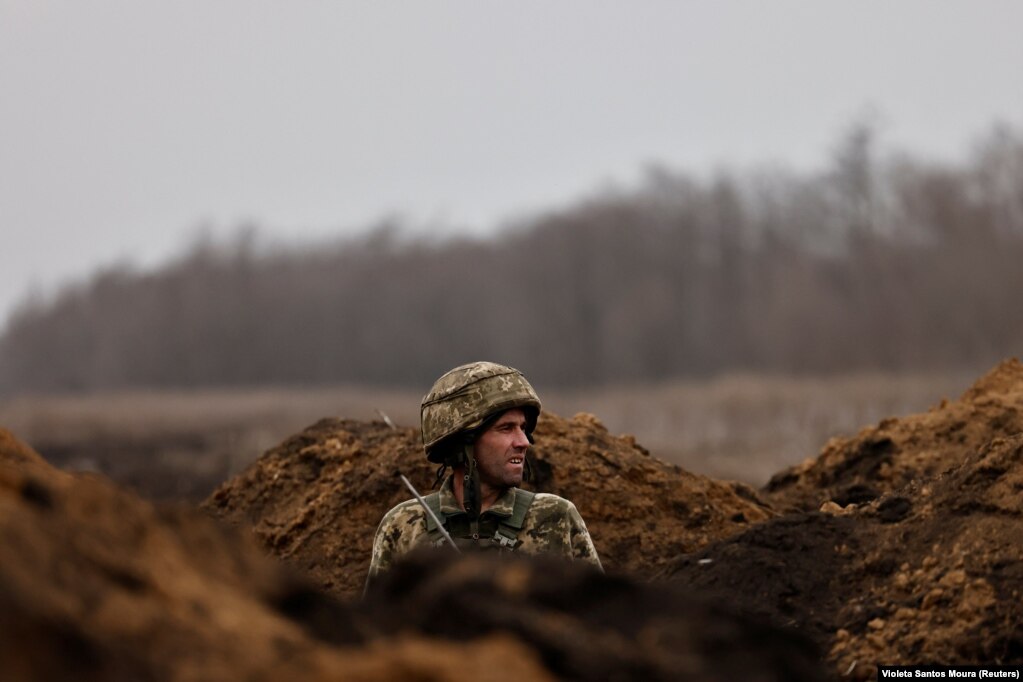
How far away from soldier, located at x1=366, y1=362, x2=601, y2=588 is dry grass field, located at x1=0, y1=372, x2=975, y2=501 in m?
13.2

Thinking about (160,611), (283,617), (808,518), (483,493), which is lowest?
(808,518)

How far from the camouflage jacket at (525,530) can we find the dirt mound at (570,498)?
233 centimetres

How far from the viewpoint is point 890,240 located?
4219 centimetres

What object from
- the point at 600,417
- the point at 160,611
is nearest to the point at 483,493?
the point at 160,611

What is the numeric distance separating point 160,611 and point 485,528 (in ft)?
10.9

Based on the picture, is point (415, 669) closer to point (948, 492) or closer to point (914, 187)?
→ point (948, 492)

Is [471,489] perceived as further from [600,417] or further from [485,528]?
[600,417]

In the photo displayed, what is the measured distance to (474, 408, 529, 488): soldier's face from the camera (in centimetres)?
600

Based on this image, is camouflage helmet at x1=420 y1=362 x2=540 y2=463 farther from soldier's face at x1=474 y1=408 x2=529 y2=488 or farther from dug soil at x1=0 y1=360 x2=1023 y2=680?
dug soil at x1=0 y1=360 x2=1023 y2=680

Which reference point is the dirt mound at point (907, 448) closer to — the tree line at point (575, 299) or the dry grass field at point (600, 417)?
the dry grass field at point (600, 417)

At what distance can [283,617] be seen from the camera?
10.0ft

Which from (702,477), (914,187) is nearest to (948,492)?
(702,477)

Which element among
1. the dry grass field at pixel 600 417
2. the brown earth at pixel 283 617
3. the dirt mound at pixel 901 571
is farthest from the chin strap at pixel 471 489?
the dry grass field at pixel 600 417

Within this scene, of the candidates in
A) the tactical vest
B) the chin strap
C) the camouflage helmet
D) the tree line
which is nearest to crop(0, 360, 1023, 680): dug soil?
the tactical vest
